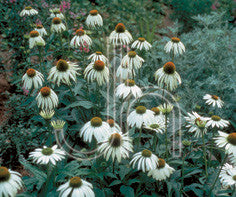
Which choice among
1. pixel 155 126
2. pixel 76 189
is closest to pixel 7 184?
pixel 76 189

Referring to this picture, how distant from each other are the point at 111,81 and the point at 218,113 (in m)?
1.28

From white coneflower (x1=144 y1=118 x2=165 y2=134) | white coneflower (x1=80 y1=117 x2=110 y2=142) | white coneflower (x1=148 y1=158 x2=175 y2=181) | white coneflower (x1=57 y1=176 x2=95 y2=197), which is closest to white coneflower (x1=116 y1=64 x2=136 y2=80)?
white coneflower (x1=144 y1=118 x2=165 y2=134)

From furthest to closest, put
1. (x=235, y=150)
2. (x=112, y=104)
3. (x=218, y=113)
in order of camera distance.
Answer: (x=218, y=113) → (x=112, y=104) → (x=235, y=150)

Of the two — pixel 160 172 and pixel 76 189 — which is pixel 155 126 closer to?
pixel 160 172

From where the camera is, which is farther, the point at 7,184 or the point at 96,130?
the point at 96,130

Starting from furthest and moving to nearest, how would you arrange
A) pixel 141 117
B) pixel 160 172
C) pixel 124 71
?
pixel 124 71
pixel 141 117
pixel 160 172

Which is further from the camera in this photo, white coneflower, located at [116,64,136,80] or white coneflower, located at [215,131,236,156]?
white coneflower, located at [116,64,136,80]

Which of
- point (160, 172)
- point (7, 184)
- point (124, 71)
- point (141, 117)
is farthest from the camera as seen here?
point (124, 71)

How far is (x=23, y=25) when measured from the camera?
3.27 metres

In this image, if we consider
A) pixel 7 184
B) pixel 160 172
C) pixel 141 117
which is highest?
pixel 141 117

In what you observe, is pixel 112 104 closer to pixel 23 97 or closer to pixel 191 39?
pixel 23 97

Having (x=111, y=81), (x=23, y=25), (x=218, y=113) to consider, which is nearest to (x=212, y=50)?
(x=218, y=113)

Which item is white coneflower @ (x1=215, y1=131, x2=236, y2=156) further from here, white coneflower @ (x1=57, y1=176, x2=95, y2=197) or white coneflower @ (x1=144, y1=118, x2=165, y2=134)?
white coneflower @ (x1=57, y1=176, x2=95, y2=197)

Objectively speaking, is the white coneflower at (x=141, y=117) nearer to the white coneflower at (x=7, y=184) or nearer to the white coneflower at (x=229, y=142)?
the white coneflower at (x=229, y=142)
